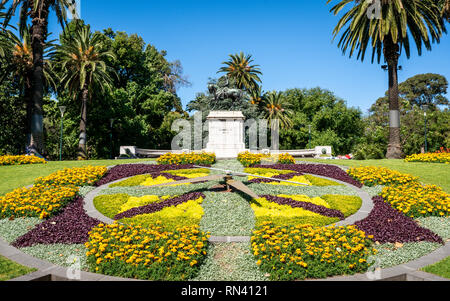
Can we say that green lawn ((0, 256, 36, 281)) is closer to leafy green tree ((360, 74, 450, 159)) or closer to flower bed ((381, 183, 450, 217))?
flower bed ((381, 183, 450, 217))

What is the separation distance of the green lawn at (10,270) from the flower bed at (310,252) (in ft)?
16.8

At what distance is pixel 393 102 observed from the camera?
25.4 metres

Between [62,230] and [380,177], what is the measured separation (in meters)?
13.8

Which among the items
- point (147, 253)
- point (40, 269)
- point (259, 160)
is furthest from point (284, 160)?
point (40, 269)

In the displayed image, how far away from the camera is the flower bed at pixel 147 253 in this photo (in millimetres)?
6199

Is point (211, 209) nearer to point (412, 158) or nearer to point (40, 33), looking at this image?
point (412, 158)

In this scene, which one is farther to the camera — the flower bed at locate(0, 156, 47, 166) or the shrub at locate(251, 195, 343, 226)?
the flower bed at locate(0, 156, 47, 166)

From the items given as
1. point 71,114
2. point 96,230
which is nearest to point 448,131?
point 96,230

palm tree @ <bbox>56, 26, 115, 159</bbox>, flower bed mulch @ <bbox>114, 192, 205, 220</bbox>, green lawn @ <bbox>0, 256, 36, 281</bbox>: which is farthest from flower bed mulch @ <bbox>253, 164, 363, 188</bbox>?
palm tree @ <bbox>56, 26, 115, 159</bbox>

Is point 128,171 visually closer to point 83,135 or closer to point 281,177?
point 281,177

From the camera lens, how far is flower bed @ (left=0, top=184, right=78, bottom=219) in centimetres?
997

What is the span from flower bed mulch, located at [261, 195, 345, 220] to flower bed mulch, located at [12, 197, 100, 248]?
257 inches

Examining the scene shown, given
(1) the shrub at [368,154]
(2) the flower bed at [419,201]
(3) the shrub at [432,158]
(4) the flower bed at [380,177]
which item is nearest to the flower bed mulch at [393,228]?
(2) the flower bed at [419,201]
